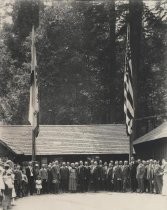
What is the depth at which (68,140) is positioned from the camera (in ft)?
116

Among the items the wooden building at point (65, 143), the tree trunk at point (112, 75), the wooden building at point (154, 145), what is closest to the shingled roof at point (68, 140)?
the wooden building at point (65, 143)

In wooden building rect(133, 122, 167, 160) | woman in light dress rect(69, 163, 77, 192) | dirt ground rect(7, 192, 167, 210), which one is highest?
wooden building rect(133, 122, 167, 160)

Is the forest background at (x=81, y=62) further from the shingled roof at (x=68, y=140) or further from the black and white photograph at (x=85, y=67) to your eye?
the shingled roof at (x=68, y=140)

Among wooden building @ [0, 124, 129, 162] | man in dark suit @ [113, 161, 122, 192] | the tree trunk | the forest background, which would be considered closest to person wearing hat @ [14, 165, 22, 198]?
man in dark suit @ [113, 161, 122, 192]

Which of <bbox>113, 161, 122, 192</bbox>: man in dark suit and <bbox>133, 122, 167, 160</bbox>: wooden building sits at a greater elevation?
<bbox>133, 122, 167, 160</bbox>: wooden building

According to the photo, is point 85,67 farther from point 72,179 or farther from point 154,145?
point 72,179

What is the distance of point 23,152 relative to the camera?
108 feet

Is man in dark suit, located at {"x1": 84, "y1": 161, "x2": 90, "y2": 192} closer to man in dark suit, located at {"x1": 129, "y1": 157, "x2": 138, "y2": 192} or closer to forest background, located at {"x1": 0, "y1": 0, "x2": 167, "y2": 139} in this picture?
man in dark suit, located at {"x1": 129, "y1": 157, "x2": 138, "y2": 192}

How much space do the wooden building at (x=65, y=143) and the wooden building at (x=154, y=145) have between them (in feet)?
4.80

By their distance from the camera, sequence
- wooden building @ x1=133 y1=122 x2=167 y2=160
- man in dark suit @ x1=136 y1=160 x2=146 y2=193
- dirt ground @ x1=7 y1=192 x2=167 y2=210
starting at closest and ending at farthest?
dirt ground @ x1=7 y1=192 x2=167 y2=210 → man in dark suit @ x1=136 y1=160 x2=146 y2=193 → wooden building @ x1=133 y1=122 x2=167 y2=160

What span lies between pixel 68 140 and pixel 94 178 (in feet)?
22.0

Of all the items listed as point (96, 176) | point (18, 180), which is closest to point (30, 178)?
point (18, 180)

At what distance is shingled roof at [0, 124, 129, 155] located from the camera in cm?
3381

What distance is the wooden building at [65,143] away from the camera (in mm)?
33594
